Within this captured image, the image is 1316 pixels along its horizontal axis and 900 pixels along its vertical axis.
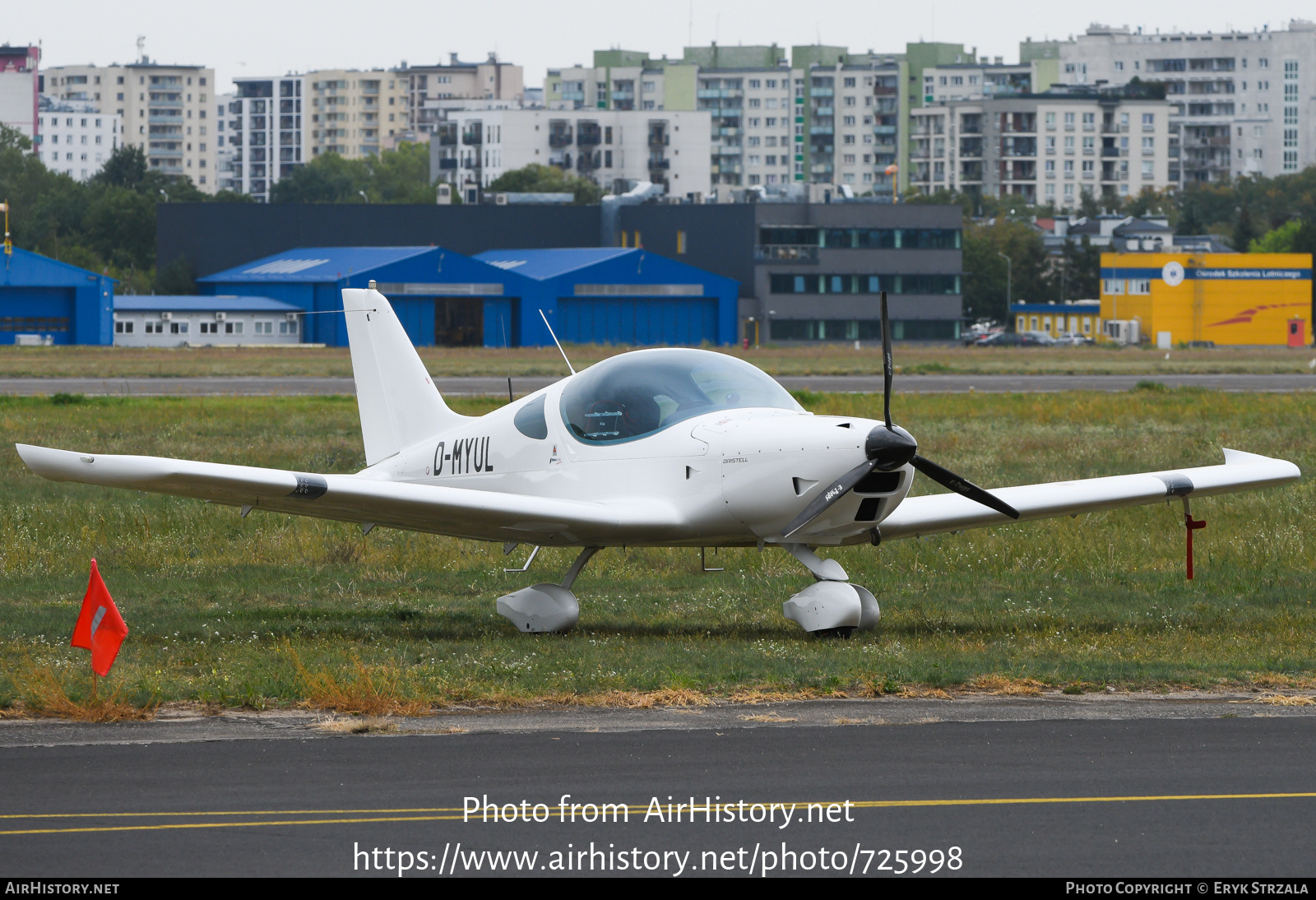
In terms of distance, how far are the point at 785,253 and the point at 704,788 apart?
103 meters

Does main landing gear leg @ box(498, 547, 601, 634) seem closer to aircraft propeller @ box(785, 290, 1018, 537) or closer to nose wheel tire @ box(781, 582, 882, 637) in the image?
nose wheel tire @ box(781, 582, 882, 637)

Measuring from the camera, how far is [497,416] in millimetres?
14656

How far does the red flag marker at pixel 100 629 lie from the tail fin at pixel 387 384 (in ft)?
17.0

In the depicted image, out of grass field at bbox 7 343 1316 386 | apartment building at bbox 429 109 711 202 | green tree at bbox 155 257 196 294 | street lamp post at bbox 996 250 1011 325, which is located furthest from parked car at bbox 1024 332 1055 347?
apartment building at bbox 429 109 711 202

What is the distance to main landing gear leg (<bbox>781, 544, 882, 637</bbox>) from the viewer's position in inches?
505

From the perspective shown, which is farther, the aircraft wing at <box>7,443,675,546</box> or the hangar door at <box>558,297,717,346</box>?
the hangar door at <box>558,297,717,346</box>

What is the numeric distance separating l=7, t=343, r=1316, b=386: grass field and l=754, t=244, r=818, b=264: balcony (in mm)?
13625

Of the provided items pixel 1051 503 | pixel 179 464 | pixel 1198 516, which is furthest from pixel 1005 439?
pixel 179 464

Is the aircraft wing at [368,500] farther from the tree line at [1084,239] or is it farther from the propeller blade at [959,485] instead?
the tree line at [1084,239]

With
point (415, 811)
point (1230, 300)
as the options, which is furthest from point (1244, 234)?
point (415, 811)

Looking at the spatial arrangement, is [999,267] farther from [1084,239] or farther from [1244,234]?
[1244,234]

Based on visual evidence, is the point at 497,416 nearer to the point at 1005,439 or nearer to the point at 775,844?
the point at 775,844

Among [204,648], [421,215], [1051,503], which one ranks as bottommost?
[204,648]
